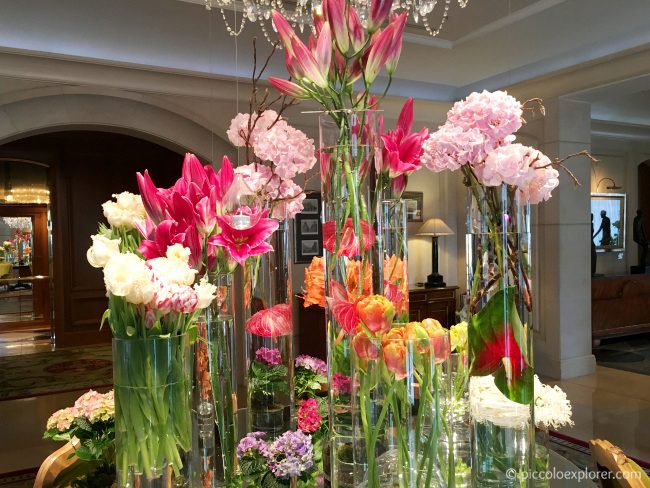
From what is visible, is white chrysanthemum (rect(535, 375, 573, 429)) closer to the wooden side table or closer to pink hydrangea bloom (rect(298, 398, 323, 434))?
pink hydrangea bloom (rect(298, 398, 323, 434))

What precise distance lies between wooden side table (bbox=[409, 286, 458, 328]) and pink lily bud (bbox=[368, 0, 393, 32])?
213 inches

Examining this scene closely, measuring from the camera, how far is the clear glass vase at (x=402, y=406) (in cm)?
83

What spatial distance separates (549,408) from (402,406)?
0.39 meters

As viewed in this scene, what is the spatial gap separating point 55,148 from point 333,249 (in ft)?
28.4

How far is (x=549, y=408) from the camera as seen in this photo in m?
1.07

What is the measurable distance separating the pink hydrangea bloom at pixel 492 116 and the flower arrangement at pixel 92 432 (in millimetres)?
858

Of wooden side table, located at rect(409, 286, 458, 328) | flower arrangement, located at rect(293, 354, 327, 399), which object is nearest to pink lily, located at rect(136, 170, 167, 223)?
flower arrangement, located at rect(293, 354, 327, 399)

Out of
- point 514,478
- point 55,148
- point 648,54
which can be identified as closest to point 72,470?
point 514,478

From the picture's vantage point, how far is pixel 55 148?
843 centimetres

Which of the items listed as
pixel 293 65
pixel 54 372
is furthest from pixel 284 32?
pixel 54 372

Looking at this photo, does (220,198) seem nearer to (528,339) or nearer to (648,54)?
(528,339)

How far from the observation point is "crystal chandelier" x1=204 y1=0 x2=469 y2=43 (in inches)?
118

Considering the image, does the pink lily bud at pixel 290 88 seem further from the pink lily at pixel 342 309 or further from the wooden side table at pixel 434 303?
the wooden side table at pixel 434 303

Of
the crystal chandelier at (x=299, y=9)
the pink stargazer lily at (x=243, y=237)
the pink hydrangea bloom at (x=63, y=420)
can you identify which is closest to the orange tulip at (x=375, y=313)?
the pink stargazer lily at (x=243, y=237)
